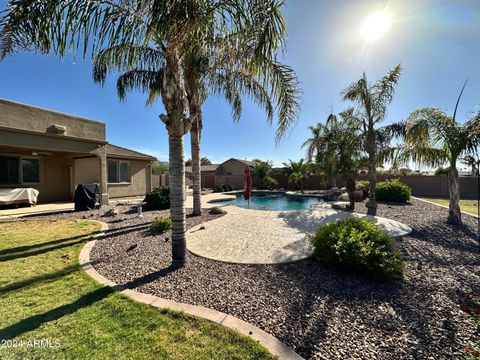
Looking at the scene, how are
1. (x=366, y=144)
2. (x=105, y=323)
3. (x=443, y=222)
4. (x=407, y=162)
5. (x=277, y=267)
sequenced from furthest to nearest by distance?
(x=366, y=144) < (x=407, y=162) < (x=443, y=222) < (x=277, y=267) < (x=105, y=323)

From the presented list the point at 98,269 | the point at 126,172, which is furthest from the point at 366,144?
the point at 126,172

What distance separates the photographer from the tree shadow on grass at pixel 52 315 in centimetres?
267

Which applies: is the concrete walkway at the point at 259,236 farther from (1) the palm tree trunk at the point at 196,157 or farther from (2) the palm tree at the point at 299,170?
(2) the palm tree at the point at 299,170

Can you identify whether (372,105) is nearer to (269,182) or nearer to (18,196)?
(269,182)

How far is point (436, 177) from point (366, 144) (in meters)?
14.9

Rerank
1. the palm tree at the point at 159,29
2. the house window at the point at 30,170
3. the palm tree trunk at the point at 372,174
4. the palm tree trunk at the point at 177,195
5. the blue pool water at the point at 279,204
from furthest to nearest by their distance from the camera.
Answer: the blue pool water at the point at 279,204 < the house window at the point at 30,170 < the palm tree trunk at the point at 372,174 < the palm tree trunk at the point at 177,195 < the palm tree at the point at 159,29

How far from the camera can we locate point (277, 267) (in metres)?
4.69

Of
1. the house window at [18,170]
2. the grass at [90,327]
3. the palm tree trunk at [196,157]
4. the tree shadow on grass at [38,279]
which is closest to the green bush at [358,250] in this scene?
the grass at [90,327]

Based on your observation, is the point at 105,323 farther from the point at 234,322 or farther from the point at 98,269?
the point at 98,269

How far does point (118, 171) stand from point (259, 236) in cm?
1398

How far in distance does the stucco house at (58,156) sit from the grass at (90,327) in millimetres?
8572

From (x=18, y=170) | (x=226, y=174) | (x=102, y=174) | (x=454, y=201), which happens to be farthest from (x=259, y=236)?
(x=226, y=174)

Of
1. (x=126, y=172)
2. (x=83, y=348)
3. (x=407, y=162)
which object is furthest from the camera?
(x=126, y=172)

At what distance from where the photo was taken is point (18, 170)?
1266cm
